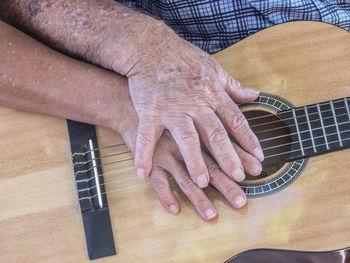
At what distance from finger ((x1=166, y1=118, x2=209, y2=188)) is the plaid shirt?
0.42 meters

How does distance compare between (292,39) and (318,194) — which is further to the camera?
(292,39)

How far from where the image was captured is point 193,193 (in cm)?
101

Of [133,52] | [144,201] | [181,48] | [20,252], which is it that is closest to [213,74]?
[181,48]

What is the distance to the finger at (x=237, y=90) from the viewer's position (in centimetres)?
107

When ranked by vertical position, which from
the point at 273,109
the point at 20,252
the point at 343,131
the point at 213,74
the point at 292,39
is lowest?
the point at 20,252

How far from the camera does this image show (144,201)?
1034 millimetres

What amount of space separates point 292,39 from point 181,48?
0.36m

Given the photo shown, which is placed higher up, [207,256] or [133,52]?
[133,52]

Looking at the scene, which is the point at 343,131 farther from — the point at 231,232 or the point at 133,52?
the point at 133,52

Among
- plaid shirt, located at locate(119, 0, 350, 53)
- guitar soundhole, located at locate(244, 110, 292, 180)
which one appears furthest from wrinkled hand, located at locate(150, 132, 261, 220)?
plaid shirt, located at locate(119, 0, 350, 53)

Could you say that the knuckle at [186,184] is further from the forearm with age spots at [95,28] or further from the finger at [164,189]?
the forearm with age spots at [95,28]

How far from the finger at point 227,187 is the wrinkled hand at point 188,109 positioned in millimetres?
26

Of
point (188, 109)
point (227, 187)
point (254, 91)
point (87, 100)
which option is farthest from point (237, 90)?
point (87, 100)

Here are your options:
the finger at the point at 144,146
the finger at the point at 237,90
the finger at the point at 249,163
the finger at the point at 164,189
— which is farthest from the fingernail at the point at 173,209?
the finger at the point at 237,90
